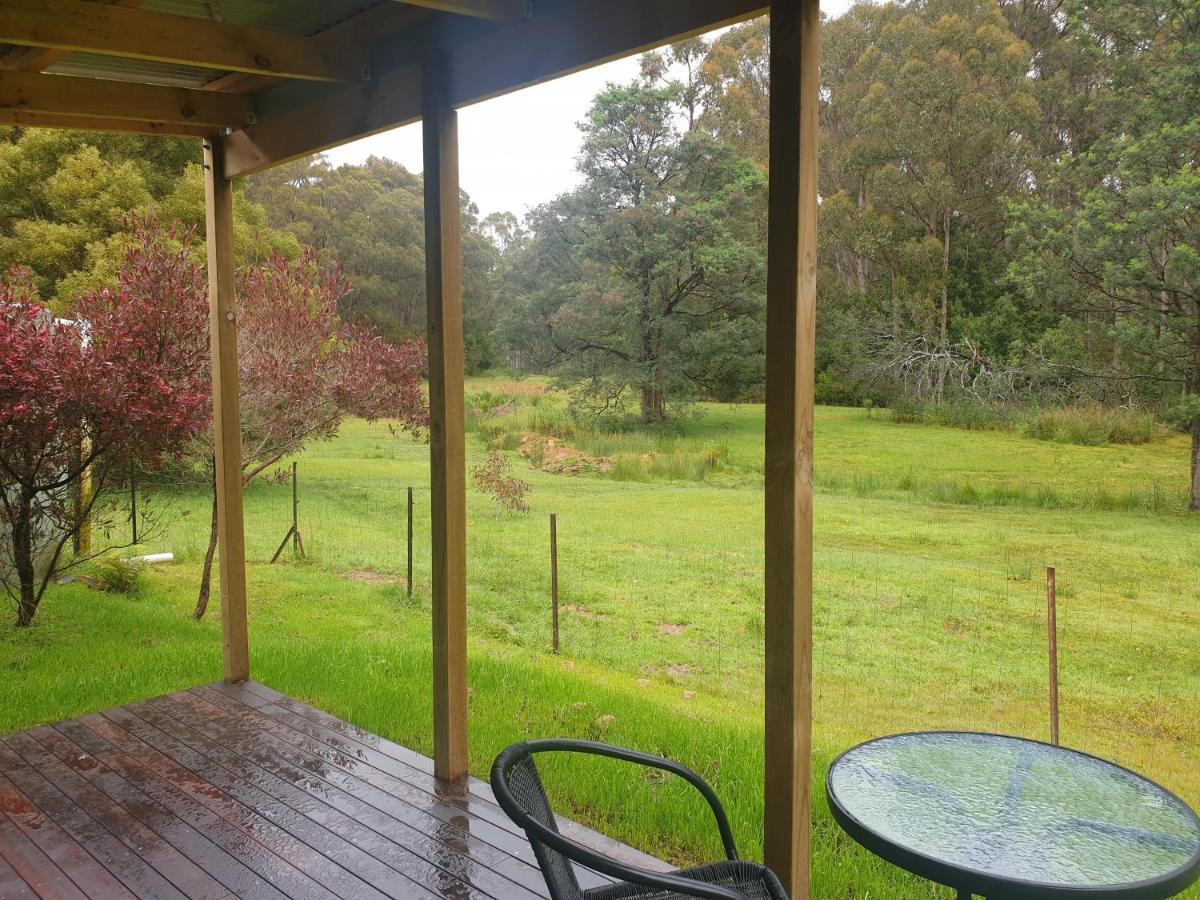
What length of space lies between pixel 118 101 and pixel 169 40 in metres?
0.80

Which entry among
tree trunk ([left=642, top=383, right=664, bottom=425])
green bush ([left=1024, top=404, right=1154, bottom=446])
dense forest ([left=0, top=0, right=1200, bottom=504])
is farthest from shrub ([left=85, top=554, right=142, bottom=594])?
green bush ([left=1024, top=404, right=1154, bottom=446])

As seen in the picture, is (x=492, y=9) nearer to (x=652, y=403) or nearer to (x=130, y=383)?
(x=130, y=383)

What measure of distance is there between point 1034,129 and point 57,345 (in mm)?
6785

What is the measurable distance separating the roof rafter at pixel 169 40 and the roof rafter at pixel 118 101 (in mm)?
655

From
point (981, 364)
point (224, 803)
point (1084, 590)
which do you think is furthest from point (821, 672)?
point (224, 803)

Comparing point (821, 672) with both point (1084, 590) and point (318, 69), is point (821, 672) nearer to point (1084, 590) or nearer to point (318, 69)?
point (1084, 590)

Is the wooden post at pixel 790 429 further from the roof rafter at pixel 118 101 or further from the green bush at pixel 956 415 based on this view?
the green bush at pixel 956 415

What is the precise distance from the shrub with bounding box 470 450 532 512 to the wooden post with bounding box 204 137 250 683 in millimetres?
6183

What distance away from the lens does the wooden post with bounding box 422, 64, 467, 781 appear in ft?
8.57

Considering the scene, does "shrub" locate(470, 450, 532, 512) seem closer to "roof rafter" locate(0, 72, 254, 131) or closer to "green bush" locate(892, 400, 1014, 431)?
"green bush" locate(892, 400, 1014, 431)

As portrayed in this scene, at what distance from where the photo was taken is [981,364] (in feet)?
20.6

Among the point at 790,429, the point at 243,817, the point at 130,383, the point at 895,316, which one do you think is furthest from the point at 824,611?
the point at 790,429

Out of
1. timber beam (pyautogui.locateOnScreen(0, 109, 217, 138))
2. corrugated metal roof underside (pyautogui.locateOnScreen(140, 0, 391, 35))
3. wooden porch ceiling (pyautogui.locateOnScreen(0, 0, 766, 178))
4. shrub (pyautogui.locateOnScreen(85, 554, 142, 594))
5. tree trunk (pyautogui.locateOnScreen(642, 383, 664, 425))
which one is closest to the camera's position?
wooden porch ceiling (pyautogui.locateOnScreen(0, 0, 766, 178))

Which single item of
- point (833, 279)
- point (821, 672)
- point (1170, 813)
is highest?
point (833, 279)
